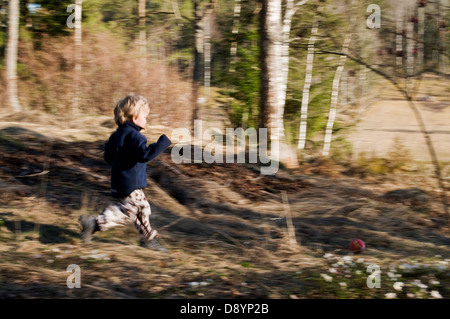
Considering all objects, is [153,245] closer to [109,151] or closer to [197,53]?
[109,151]

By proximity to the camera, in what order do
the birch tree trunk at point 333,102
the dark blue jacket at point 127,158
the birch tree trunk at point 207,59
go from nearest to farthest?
the dark blue jacket at point 127,158 < the birch tree trunk at point 333,102 < the birch tree trunk at point 207,59

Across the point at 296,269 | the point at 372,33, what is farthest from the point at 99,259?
the point at 372,33

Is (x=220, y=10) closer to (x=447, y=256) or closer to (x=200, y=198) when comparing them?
(x=200, y=198)

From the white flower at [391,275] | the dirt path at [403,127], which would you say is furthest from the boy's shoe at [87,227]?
the dirt path at [403,127]

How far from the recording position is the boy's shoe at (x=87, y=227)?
536 cm

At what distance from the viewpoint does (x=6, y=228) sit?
230 inches

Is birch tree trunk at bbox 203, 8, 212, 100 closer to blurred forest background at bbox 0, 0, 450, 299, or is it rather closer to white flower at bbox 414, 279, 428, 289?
blurred forest background at bbox 0, 0, 450, 299

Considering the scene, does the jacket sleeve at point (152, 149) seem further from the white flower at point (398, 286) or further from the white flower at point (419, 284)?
the white flower at point (419, 284)

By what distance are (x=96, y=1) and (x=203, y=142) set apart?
26.7 ft

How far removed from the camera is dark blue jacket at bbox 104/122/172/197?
16.9 ft

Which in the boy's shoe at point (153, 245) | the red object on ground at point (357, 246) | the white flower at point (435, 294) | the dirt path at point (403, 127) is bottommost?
the dirt path at point (403, 127)

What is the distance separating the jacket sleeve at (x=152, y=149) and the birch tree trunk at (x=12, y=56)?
1017cm

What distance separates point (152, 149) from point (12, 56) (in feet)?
36.8

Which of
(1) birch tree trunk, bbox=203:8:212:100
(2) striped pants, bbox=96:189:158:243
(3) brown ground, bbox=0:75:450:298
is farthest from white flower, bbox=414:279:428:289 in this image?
(1) birch tree trunk, bbox=203:8:212:100
